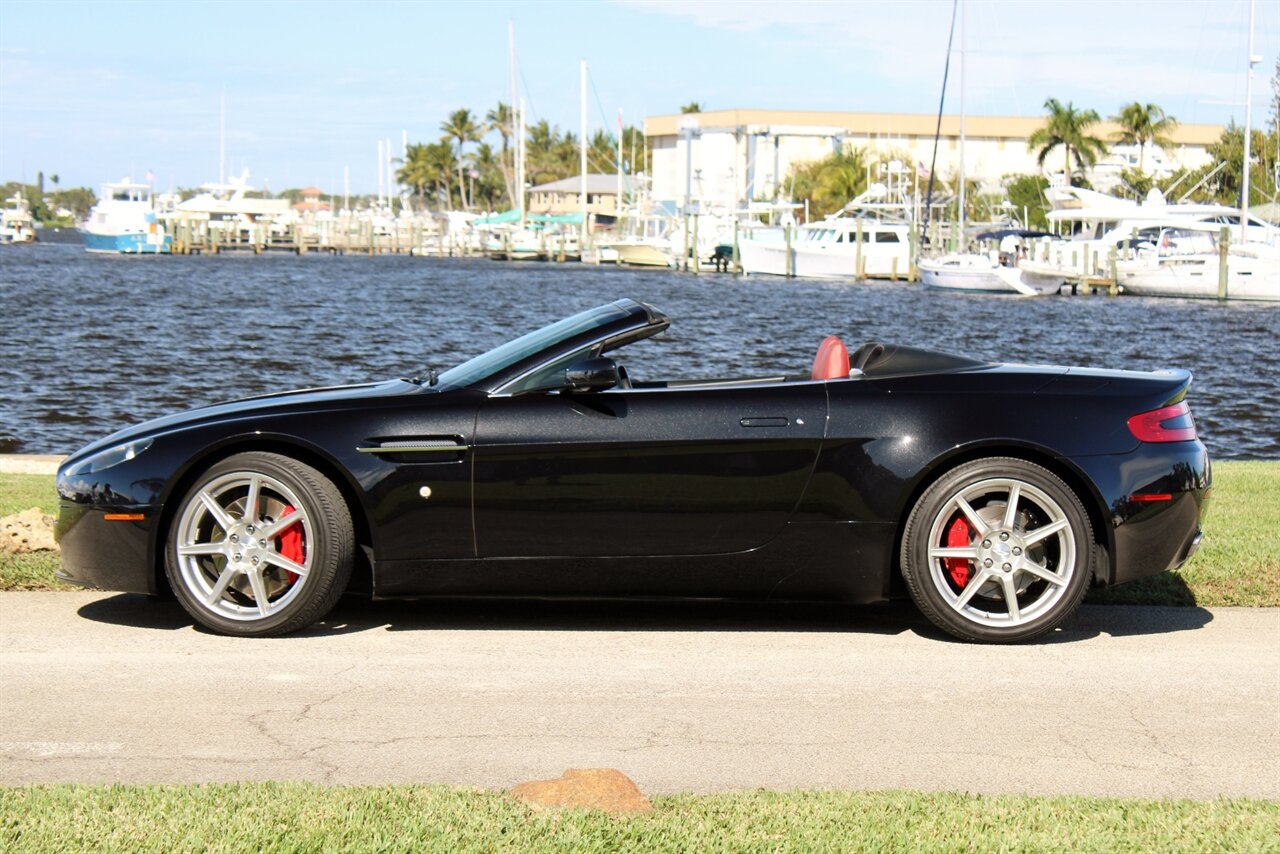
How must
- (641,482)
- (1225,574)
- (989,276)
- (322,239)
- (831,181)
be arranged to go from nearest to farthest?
(641,482), (1225,574), (989,276), (831,181), (322,239)

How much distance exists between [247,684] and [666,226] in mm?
91517

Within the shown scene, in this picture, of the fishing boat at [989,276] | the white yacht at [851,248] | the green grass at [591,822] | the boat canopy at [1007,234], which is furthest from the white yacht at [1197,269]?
the green grass at [591,822]

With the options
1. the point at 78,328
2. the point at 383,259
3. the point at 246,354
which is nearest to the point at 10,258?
the point at 383,259

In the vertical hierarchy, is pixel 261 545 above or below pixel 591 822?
above

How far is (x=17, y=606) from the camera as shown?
6496mm

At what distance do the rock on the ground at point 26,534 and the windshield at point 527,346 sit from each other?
2.47 metres

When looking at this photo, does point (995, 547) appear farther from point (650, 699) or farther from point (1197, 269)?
point (1197, 269)

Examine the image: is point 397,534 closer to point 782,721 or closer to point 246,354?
point 782,721

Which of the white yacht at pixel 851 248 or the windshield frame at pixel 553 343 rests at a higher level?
the white yacht at pixel 851 248

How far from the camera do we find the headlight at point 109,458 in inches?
236

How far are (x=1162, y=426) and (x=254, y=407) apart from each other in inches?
144

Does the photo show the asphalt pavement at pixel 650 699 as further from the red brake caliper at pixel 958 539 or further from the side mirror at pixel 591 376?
the side mirror at pixel 591 376

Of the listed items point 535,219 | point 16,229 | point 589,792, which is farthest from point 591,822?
point 16,229

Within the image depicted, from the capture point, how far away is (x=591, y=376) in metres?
5.88
